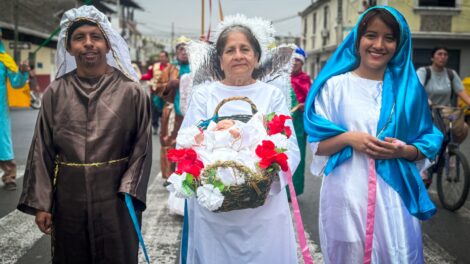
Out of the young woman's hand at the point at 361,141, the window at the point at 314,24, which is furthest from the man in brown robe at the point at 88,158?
the window at the point at 314,24

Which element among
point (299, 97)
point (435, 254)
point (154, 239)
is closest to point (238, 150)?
point (154, 239)

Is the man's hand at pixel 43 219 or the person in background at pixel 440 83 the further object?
the person in background at pixel 440 83

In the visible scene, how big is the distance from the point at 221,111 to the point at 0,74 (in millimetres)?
5002

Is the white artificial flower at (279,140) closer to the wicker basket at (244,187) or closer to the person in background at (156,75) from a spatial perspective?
the wicker basket at (244,187)

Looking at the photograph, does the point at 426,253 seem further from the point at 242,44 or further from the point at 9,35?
the point at 9,35

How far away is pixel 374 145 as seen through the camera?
2.61 meters

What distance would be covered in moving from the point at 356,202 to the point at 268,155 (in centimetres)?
67

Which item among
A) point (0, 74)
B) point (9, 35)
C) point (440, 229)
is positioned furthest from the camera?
point (9, 35)

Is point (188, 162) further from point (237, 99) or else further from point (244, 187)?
point (237, 99)

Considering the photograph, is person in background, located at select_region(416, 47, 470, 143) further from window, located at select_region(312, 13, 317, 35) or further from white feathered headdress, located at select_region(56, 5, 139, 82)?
window, located at select_region(312, 13, 317, 35)

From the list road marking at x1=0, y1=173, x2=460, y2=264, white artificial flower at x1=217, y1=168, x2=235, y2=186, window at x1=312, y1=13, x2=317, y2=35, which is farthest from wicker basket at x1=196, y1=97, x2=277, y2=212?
window at x1=312, y1=13, x2=317, y2=35

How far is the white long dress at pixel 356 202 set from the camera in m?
2.65

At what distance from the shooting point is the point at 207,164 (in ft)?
8.04

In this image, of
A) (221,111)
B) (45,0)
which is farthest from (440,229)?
(45,0)
